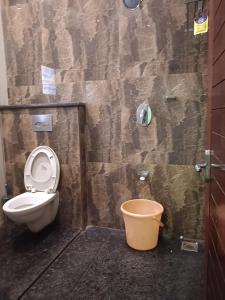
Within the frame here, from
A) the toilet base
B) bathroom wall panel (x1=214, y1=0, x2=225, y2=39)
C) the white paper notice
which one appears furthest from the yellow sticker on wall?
the toilet base

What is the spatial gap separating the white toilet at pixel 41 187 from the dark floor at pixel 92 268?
0.21m

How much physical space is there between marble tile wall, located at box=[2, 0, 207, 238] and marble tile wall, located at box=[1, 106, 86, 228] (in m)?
→ 0.13

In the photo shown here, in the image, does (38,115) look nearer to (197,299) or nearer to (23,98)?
(23,98)

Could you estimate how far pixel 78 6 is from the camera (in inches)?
87.4

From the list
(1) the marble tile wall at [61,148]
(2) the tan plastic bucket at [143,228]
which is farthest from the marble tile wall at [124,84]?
(2) the tan plastic bucket at [143,228]

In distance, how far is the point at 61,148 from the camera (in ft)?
7.80

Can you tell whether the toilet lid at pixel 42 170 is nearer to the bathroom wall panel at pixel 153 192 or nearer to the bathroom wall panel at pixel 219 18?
the bathroom wall panel at pixel 153 192

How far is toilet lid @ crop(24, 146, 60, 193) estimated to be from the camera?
2379 millimetres

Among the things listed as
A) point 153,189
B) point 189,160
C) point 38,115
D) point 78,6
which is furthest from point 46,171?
point 78,6

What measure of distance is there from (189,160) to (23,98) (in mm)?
1749

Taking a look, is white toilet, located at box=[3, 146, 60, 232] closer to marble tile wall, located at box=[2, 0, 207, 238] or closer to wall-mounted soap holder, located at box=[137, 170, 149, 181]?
marble tile wall, located at box=[2, 0, 207, 238]

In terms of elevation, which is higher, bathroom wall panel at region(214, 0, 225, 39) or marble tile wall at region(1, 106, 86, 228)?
bathroom wall panel at region(214, 0, 225, 39)

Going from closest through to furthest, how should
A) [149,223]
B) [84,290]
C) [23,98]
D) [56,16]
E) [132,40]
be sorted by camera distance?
[84,290] < [149,223] < [132,40] < [56,16] < [23,98]

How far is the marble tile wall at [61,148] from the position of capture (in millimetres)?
2318
